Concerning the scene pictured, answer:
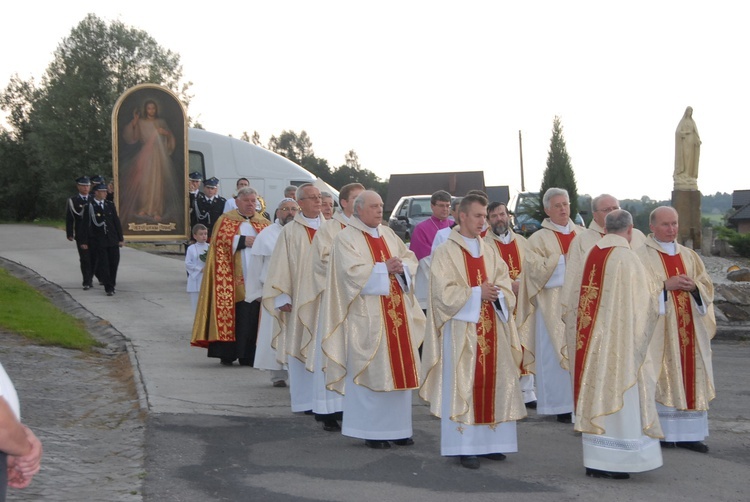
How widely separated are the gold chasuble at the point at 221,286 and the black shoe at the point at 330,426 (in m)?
3.19

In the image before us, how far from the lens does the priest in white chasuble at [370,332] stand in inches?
296

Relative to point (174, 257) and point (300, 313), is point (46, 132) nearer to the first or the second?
point (174, 257)

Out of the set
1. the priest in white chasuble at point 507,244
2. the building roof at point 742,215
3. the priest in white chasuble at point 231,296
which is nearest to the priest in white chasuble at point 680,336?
the priest in white chasuble at point 507,244

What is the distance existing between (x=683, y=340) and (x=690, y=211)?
15187 mm

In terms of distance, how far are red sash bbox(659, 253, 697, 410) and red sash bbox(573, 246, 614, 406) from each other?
48.1 inches

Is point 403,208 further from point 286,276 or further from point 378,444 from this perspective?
point 378,444

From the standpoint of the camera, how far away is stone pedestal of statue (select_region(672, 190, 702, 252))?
72.6ft

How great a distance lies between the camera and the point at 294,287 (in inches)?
353

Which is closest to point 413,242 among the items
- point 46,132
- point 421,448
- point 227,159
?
point 421,448

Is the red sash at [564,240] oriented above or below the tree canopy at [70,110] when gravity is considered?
below

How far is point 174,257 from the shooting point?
24.5 m

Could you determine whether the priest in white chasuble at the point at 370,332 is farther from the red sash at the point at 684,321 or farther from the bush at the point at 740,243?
the bush at the point at 740,243

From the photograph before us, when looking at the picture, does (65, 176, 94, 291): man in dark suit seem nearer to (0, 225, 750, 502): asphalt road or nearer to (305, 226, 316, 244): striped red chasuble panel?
(0, 225, 750, 502): asphalt road

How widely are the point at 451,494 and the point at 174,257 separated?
19101mm
